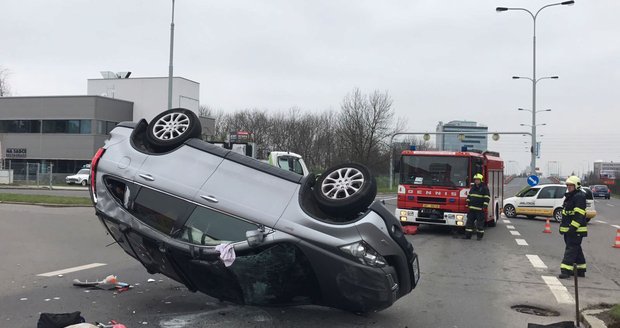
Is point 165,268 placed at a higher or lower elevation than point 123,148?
lower

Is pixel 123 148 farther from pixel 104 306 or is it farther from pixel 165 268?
pixel 104 306

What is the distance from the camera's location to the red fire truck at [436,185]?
553 inches

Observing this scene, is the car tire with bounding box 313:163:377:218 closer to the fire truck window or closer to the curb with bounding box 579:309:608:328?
the curb with bounding box 579:309:608:328

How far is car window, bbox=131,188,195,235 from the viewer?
514cm

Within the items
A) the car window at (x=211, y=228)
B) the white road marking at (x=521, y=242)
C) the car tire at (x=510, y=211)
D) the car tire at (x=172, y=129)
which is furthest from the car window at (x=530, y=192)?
the car window at (x=211, y=228)

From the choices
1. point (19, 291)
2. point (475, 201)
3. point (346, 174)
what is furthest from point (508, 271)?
point (19, 291)

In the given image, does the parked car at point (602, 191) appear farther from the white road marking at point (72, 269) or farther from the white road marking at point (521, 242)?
the white road marking at point (72, 269)

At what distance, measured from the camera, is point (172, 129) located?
18.8ft

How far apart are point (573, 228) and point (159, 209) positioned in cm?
704

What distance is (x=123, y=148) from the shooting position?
560 centimetres

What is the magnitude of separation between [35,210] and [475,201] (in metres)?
14.7

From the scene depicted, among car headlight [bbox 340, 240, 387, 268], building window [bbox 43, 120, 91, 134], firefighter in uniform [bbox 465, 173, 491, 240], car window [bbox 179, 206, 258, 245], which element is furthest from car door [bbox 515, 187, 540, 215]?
building window [bbox 43, 120, 91, 134]

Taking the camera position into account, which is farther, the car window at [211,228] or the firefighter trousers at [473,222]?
the firefighter trousers at [473,222]

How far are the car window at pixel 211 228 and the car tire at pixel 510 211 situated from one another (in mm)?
19697
